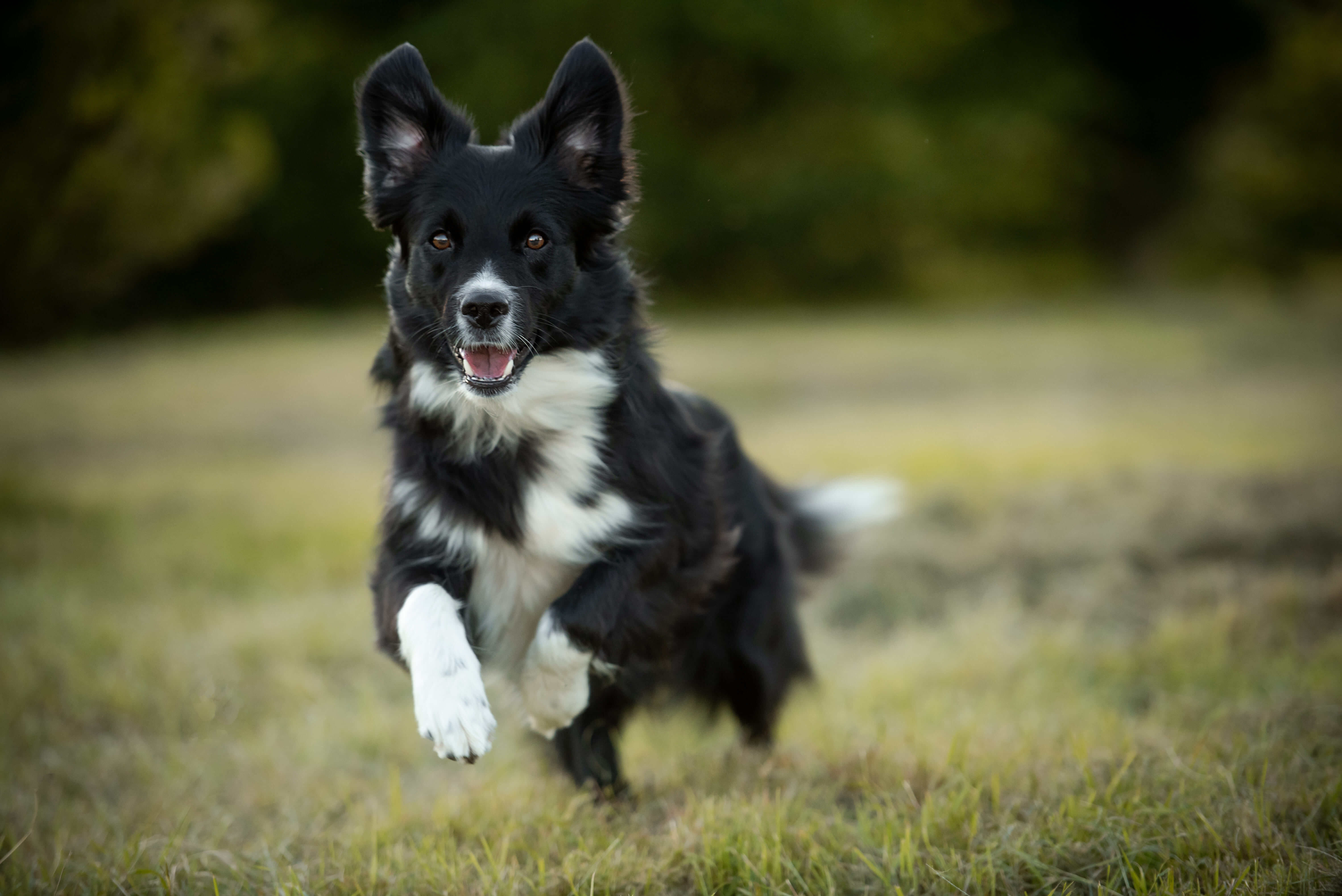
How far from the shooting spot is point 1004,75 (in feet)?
75.0

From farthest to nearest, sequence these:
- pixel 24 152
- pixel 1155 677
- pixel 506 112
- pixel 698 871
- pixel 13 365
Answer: pixel 506 112, pixel 13 365, pixel 24 152, pixel 1155 677, pixel 698 871

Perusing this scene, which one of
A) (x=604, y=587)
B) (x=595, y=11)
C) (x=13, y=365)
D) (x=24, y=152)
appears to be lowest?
(x=13, y=365)

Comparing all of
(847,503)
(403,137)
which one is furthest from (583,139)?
(847,503)

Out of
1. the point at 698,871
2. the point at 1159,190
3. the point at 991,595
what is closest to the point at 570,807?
the point at 698,871

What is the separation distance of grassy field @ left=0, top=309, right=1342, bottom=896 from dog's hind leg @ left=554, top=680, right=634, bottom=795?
96 mm

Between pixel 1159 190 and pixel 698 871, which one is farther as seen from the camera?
pixel 1159 190

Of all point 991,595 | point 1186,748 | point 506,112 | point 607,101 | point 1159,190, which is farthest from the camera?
point 1159,190

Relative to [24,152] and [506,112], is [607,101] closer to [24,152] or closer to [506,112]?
[24,152]

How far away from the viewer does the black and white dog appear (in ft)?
10.2

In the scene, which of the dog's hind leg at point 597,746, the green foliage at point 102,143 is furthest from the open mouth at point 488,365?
the green foliage at point 102,143

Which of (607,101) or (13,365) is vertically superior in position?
(607,101)

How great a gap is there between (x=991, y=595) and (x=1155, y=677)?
4.04ft

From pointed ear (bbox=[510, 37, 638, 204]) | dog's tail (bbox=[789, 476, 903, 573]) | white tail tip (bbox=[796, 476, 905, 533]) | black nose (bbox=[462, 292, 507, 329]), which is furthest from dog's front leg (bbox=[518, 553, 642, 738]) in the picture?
white tail tip (bbox=[796, 476, 905, 533])

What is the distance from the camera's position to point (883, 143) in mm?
21859
